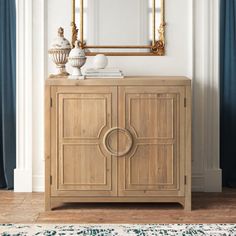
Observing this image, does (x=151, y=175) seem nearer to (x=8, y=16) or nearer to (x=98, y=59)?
(x=98, y=59)

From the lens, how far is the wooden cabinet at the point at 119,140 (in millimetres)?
4168

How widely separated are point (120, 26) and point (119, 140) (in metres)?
0.95

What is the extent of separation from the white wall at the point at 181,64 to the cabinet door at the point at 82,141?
0.56 m

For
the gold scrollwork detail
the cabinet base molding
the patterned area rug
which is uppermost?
the gold scrollwork detail

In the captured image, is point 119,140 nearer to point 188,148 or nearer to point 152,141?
point 152,141

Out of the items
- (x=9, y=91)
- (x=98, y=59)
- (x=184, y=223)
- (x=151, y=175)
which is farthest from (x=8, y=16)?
(x=184, y=223)

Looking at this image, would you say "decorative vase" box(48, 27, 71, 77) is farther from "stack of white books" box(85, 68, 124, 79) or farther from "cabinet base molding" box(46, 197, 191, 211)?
"cabinet base molding" box(46, 197, 191, 211)

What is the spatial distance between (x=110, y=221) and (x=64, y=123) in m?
0.76

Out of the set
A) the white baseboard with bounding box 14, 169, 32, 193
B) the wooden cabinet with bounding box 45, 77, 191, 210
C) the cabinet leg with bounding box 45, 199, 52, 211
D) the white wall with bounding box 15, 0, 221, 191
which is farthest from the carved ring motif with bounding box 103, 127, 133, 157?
the white baseboard with bounding box 14, 169, 32, 193

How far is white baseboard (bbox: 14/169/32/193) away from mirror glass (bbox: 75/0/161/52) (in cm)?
111

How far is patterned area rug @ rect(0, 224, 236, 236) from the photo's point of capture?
3.66 m

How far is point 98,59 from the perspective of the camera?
438 centimetres

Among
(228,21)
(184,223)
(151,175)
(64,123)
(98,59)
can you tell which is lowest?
(184,223)

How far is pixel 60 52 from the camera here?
4387 millimetres
